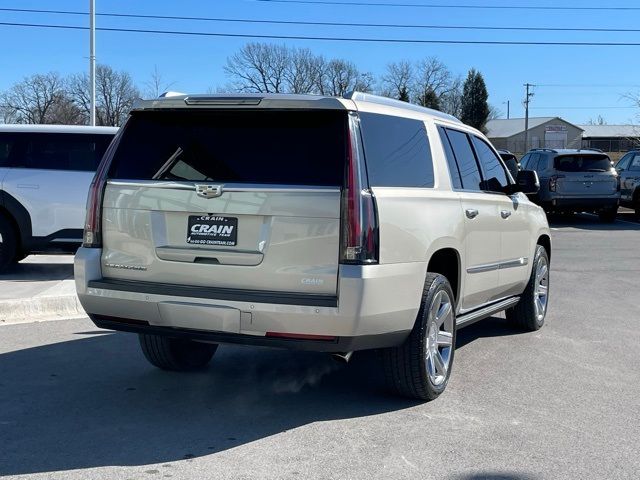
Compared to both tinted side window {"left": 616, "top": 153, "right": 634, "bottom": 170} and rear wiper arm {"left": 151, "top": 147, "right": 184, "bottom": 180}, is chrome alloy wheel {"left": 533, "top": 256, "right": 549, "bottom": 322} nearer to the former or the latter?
rear wiper arm {"left": 151, "top": 147, "right": 184, "bottom": 180}

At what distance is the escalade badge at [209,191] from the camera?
4.36 metres

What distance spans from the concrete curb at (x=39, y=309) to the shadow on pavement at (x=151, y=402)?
116 cm

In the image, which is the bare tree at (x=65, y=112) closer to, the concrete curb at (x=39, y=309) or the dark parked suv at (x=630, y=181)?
the dark parked suv at (x=630, y=181)

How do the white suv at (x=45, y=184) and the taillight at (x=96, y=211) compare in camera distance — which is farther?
the white suv at (x=45, y=184)

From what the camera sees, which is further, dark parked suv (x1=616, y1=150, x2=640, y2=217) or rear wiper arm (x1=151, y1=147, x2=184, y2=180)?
dark parked suv (x1=616, y1=150, x2=640, y2=217)

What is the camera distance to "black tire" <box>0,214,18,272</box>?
984cm

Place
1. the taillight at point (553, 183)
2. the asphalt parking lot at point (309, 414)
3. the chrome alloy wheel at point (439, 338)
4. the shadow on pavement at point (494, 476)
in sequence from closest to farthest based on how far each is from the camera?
the shadow on pavement at point (494, 476) < the asphalt parking lot at point (309, 414) < the chrome alloy wheel at point (439, 338) < the taillight at point (553, 183)

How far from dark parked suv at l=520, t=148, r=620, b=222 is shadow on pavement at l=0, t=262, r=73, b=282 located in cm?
1255

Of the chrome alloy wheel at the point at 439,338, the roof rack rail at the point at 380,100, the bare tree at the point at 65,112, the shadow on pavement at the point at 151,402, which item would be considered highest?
the bare tree at the point at 65,112

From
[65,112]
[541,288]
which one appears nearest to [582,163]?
[541,288]

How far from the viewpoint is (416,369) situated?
479 cm

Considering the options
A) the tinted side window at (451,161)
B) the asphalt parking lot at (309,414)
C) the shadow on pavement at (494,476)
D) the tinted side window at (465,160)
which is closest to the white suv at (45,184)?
the asphalt parking lot at (309,414)

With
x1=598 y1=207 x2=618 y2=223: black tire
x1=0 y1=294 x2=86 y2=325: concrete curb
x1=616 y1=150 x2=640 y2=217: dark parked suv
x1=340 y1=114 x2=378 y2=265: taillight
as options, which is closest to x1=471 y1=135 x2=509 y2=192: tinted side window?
x1=340 y1=114 x2=378 y2=265: taillight

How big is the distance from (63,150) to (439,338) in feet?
22.1
